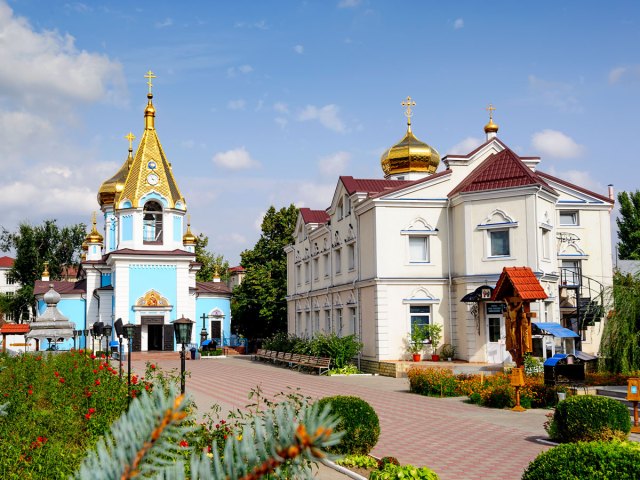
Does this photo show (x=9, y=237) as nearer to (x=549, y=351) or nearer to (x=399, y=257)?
(x=399, y=257)

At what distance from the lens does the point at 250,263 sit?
49344 mm

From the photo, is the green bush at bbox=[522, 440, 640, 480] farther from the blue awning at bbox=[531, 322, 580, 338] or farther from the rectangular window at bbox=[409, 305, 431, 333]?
the rectangular window at bbox=[409, 305, 431, 333]

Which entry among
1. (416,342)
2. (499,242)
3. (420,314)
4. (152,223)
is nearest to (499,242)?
(499,242)

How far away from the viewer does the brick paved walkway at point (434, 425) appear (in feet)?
35.0

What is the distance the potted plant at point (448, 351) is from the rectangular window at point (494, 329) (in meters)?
1.85

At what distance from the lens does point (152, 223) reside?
149ft

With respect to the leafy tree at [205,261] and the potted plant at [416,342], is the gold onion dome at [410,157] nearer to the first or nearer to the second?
the potted plant at [416,342]

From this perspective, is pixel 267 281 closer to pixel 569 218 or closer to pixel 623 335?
pixel 569 218

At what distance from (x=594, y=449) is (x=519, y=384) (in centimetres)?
1017

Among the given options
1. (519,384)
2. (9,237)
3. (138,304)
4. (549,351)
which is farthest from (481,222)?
(9,237)

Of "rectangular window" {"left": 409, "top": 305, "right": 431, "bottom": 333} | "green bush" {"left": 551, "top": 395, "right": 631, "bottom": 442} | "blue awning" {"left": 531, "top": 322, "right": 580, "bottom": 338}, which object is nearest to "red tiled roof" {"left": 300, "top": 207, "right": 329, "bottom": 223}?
"rectangular window" {"left": 409, "top": 305, "right": 431, "bottom": 333}

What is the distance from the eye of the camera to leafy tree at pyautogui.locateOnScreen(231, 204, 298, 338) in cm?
4750

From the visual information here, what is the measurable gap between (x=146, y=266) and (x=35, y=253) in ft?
78.8

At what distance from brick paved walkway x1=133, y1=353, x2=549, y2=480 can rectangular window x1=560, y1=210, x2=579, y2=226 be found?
1197cm
